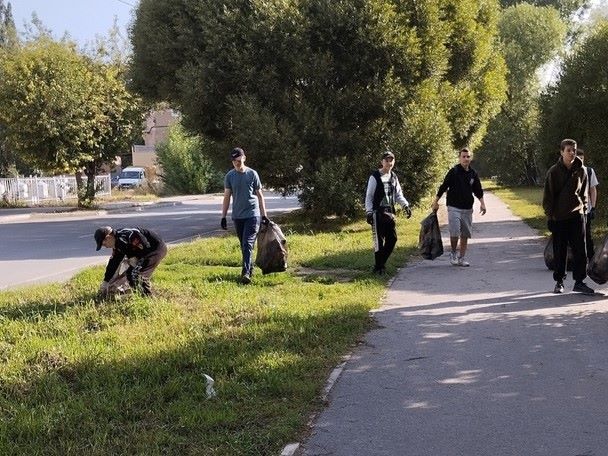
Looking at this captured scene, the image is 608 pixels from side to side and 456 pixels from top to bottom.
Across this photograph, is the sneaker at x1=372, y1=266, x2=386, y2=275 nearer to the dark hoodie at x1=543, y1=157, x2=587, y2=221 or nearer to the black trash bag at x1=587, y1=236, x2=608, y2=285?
the dark hoodie at x1=543, y1=157, x2=587, y2=221

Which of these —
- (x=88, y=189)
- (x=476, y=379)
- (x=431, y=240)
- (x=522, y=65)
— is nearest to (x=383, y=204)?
(x=431, y=240)

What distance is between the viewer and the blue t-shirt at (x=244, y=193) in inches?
403

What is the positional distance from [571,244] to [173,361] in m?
5.29

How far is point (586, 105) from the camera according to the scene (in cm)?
1605

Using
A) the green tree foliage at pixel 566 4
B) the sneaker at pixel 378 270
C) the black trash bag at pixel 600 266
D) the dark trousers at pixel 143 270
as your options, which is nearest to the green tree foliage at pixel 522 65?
the green tree foliage at pixel 566 4

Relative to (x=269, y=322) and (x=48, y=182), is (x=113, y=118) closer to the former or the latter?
(x=48, y=182)

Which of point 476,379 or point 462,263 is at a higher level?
point 462,263

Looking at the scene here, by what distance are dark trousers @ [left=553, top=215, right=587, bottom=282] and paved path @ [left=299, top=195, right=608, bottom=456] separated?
0.99 feet

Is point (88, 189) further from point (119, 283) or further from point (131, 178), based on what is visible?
point (131, 178)

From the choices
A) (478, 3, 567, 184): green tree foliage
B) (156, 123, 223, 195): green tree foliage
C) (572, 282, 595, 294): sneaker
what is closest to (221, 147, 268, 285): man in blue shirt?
(572, 282, 595, 294): sneaker

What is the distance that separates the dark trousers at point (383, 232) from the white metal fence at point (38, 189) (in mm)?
26243

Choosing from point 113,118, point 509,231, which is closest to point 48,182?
point 113,118

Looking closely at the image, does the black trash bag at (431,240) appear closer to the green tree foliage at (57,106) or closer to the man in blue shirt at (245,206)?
the man in blue shirt at (245,206)

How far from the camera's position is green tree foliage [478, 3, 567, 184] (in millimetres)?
43438
